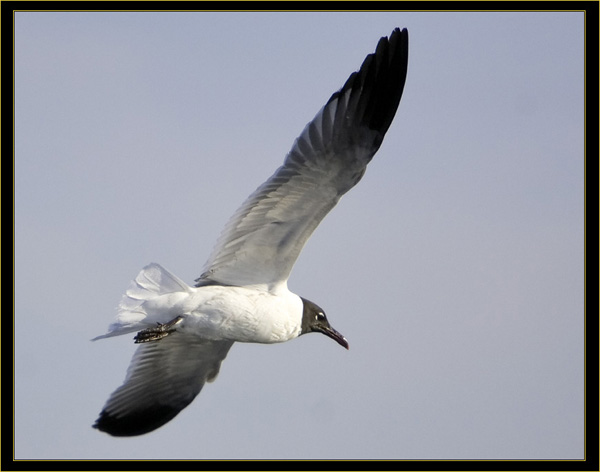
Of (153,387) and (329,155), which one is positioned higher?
(329,155)

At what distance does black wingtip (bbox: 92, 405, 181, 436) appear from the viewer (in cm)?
1173

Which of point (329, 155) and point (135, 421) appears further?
point (135, 421)

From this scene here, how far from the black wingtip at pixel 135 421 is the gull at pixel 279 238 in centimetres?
172

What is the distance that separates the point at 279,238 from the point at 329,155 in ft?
3.02

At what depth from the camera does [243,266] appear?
10.6 metres

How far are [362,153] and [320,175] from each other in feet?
1.34

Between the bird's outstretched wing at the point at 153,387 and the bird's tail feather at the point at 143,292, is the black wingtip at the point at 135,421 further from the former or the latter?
the bird's tail feather at the point at 143,292

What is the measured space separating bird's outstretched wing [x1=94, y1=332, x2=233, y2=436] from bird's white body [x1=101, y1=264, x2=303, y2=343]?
138 cm

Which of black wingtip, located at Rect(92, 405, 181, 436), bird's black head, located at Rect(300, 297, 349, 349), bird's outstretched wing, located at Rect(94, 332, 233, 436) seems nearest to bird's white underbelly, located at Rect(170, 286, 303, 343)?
bird's black head, located at Rect(300, 297, 349, 349)

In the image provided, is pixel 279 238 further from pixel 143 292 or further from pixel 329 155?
pixel 143 292

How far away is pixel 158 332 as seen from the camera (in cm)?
1021

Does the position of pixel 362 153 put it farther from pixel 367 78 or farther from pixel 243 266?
pixel 243 266

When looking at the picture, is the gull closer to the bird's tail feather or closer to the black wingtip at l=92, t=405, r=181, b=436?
the bird's tail feather

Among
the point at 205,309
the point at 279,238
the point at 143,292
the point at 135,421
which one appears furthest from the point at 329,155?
the point at 135,421
